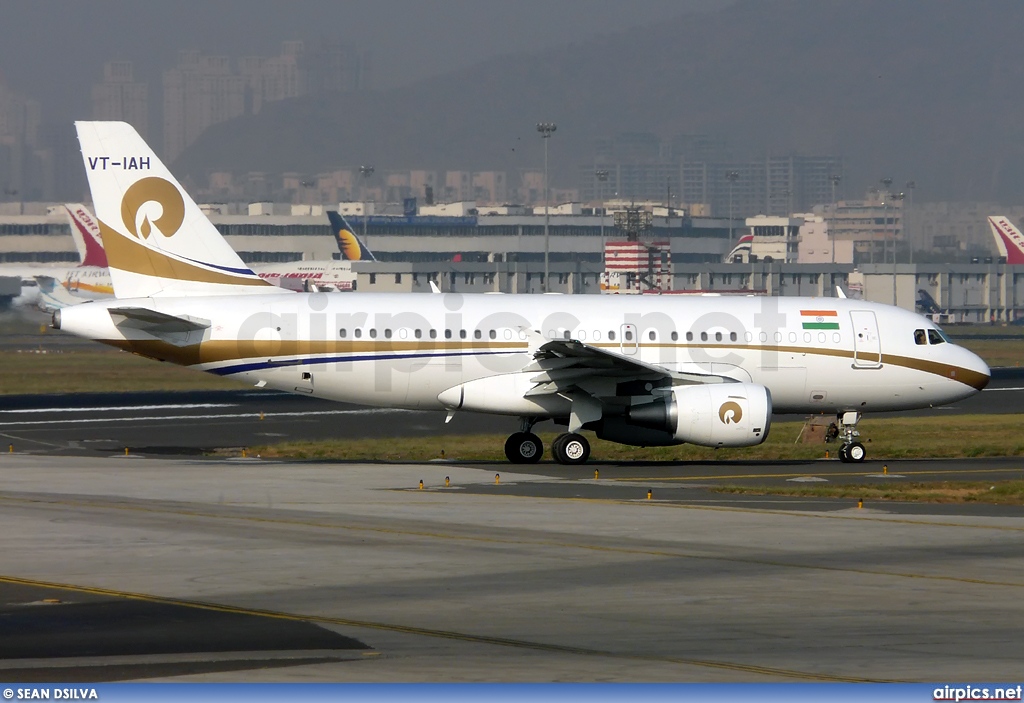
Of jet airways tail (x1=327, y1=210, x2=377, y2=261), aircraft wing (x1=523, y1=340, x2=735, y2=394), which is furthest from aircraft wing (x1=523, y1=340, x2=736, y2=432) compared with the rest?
jet airways tail (x1=327, y1=210, x2=377, y2=261)

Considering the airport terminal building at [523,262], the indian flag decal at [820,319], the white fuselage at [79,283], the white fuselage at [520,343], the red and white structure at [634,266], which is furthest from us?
the airport terminal building at [523,262]

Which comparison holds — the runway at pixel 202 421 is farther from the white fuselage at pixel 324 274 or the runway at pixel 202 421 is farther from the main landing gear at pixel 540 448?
the white fuselage at pixel 324 274

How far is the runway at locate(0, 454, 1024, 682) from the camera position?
479 inches

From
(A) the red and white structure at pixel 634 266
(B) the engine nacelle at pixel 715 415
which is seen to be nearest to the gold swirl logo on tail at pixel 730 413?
(B) the engine nacelle at pixel 715 415

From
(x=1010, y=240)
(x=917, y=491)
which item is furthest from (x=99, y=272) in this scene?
(x=917, y=491)

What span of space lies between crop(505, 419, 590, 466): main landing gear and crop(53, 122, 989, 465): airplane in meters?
0.03

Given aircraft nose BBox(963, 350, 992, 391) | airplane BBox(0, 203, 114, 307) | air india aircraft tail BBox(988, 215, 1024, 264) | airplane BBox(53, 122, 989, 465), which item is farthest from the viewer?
air india aircraft tail BBox(988, 215, 1024, 264)

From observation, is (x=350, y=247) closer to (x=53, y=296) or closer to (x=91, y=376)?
(x=53, y=296)

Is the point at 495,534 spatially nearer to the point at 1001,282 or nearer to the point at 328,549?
the point at 328,549

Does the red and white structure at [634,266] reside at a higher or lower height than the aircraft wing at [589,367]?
higher

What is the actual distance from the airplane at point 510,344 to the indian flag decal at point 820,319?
0.13ft

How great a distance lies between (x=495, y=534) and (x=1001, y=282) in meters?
136

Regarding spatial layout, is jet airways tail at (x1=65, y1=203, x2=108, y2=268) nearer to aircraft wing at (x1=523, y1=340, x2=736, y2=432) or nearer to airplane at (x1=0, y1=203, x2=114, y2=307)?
airplane at (x1=0, y1=203, x2=114, y2=307)

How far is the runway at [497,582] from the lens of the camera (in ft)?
39.9
